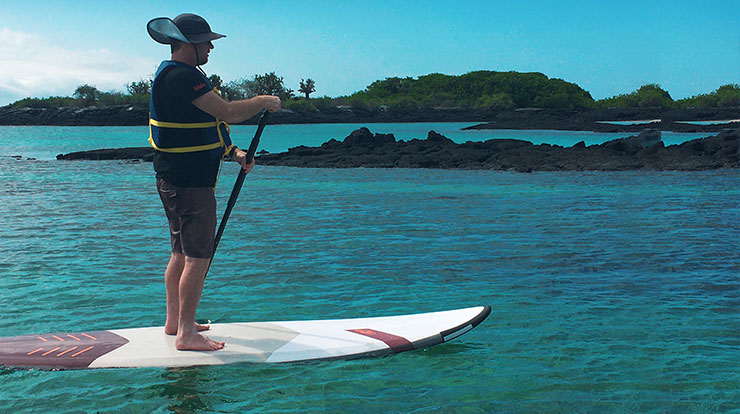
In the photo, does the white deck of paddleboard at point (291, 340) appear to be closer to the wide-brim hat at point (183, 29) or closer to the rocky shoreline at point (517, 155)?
the wide-brim hat at point (183, 29)

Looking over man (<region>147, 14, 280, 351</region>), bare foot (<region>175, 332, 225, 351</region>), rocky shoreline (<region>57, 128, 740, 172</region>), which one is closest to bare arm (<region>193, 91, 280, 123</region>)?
man (<region>147, 14, 280, 351</region>)

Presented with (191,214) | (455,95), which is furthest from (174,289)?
(455,95)

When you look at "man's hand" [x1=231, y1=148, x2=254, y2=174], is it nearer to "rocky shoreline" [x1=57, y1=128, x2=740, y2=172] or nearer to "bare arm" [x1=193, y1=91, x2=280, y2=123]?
"bare arm" [x1=193, y1=91, x2=280, y2=123]

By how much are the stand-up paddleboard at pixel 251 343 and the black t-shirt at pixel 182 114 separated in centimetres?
133

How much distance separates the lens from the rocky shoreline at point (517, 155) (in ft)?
89.9

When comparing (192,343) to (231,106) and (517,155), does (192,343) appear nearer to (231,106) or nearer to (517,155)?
(231,106)

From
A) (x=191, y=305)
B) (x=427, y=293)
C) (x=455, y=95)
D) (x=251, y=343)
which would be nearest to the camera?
(x=191, y=305)

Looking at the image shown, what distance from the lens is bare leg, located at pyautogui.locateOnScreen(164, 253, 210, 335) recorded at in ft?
18.2

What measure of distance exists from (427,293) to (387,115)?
114847 mm

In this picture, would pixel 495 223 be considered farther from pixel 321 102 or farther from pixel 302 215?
pixel 321 102

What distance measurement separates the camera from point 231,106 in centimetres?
516

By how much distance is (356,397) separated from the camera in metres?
5.10

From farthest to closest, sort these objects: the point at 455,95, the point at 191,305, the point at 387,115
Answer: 1. the point at 455,95
2. the point at 387,115
3. the point at 191,305

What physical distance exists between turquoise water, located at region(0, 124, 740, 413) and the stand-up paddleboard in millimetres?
94
